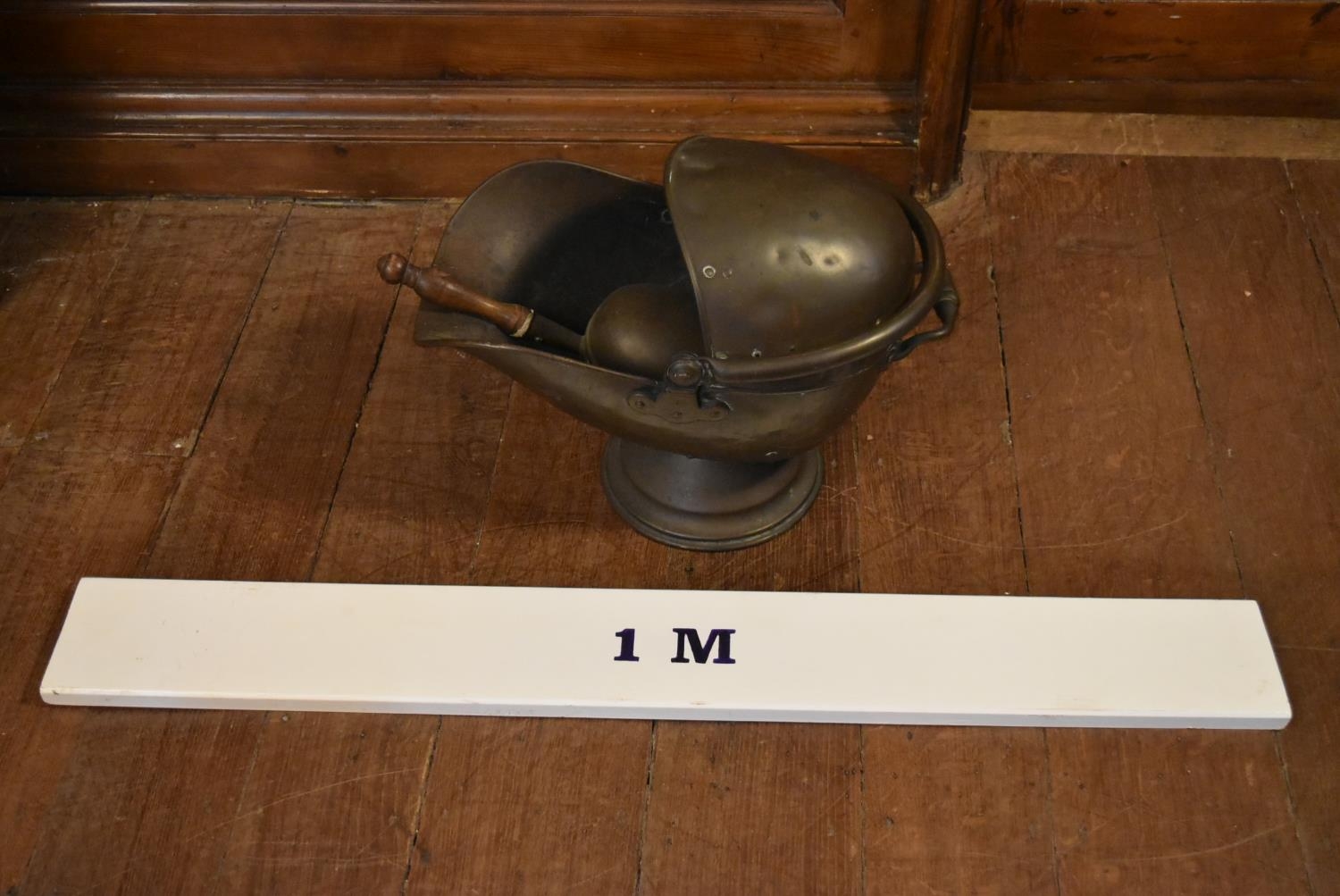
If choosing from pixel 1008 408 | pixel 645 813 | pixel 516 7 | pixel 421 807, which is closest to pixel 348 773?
pixel 421 807

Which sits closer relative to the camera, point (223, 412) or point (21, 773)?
point (21, 773)

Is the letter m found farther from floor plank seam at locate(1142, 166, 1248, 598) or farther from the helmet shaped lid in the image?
floor plank seam at locate(1142, 166, 1248, 598)

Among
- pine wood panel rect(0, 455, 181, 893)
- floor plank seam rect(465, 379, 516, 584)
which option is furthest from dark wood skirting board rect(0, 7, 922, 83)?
pine wood panel rect(0, 455, 181, 893)

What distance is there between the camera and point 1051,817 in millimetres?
1064

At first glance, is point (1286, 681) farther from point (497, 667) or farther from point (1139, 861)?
point (497, 667)

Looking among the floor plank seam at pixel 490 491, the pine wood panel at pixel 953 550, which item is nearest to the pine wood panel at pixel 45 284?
the floor plank seam at pixel 490 491

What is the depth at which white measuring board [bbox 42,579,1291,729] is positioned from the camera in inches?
43.5

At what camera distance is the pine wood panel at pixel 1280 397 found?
1124 mm

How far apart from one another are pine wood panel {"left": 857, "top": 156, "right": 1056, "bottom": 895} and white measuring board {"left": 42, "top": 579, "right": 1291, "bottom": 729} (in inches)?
1.6

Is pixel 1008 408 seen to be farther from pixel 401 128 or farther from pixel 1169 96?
pixel 401 128

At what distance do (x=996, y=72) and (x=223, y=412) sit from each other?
3.43 feet

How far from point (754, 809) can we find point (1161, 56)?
1.11 metres

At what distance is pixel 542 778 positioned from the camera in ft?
3.59

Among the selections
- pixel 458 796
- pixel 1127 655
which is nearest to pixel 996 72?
pixel 1127 655
